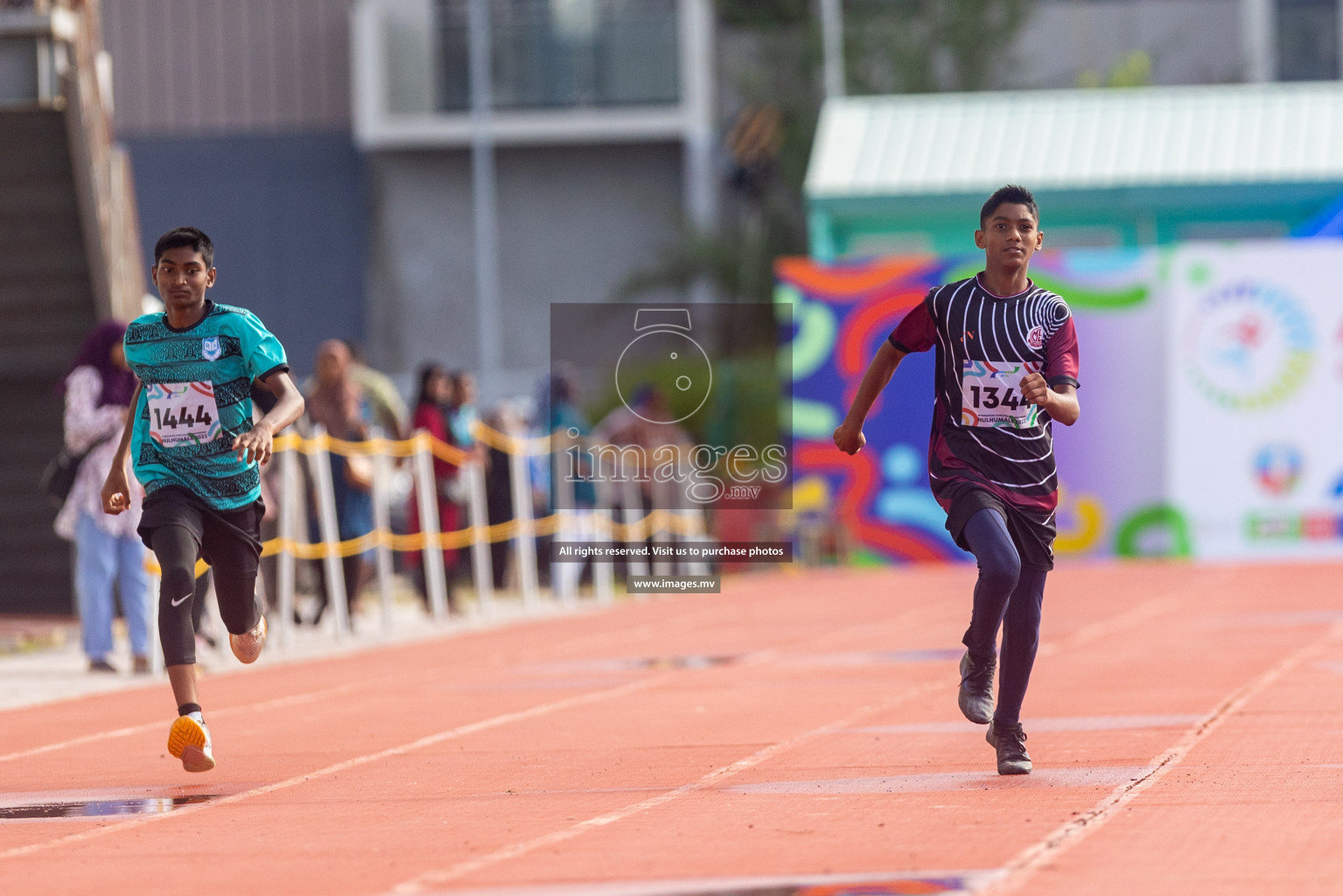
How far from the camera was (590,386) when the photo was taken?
128ft

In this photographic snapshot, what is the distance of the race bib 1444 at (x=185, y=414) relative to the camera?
26.7 feet

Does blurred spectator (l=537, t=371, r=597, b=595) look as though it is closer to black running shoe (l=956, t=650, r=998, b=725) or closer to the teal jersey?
the teal jersey

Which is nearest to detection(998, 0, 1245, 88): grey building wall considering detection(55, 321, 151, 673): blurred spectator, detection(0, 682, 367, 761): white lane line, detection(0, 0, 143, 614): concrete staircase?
detection(0, 0, 143, 614): concrete staircase

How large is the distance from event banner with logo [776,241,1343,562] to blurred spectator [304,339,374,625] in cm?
960

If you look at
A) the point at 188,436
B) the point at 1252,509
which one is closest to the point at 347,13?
the point at 1252,509

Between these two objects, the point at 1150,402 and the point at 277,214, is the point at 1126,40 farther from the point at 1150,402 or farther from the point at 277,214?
the point at 1150,402

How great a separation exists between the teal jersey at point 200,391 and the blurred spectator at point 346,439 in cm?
789

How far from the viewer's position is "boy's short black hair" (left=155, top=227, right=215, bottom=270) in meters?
8.09

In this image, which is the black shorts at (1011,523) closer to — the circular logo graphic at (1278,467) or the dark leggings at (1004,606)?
the dark leggings at (1004,606)

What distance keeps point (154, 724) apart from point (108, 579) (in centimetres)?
289

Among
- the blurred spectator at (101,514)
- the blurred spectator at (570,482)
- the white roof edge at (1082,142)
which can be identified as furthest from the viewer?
the white roof edge at (1082,142)

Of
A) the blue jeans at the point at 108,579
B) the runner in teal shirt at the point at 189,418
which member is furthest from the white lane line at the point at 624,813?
the blue jeans at the point at 108,579

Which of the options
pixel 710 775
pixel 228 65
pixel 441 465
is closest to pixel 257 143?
pixel 228 65

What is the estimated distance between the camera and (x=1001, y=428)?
7.68m
